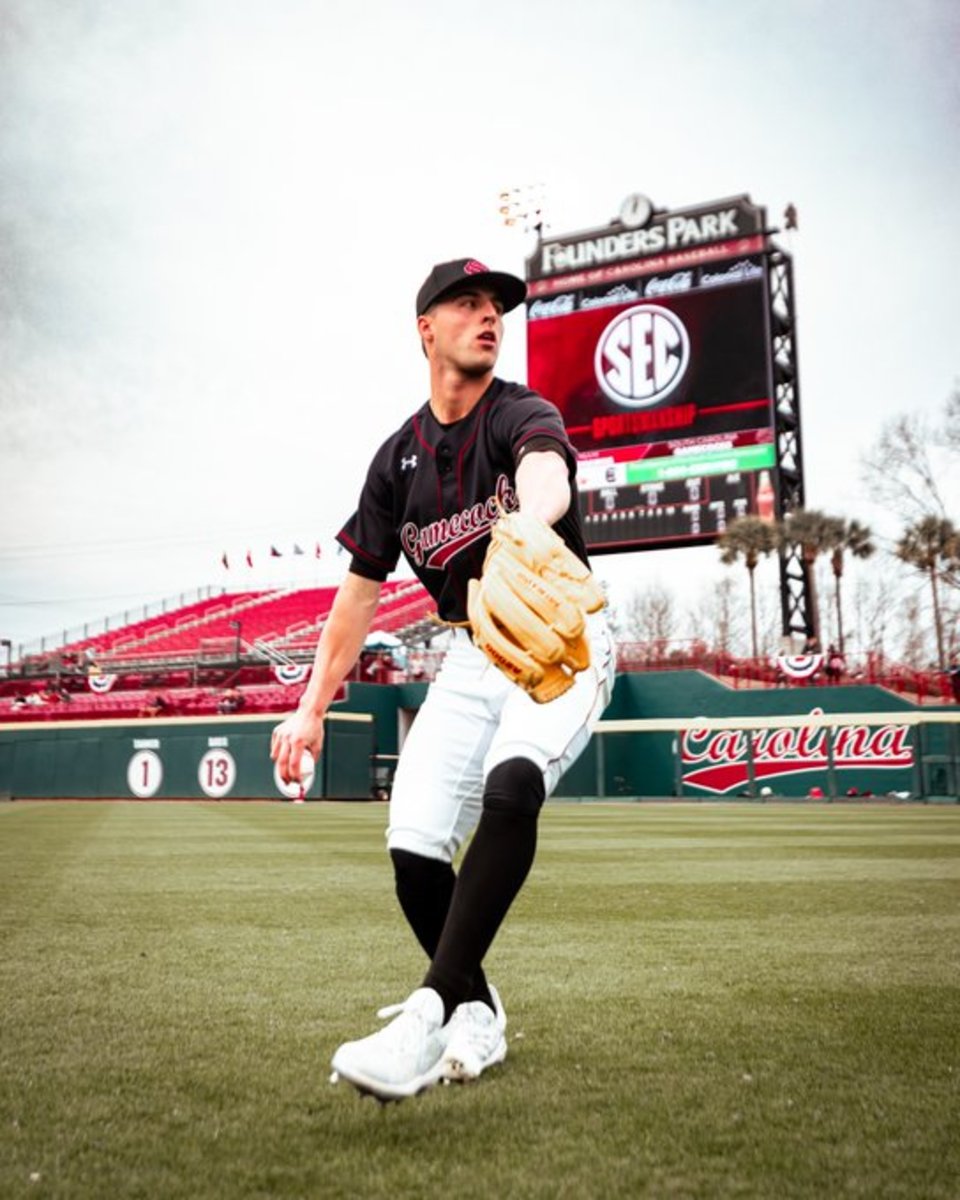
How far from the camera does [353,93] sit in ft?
56.7

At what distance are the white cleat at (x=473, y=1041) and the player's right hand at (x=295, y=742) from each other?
30.1 inches

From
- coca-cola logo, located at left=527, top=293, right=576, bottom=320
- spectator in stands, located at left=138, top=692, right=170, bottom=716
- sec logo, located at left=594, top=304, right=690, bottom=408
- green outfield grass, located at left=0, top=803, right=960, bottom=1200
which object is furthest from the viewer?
coca-cola logo, located at left=527, top=293, right=576, bottom=320

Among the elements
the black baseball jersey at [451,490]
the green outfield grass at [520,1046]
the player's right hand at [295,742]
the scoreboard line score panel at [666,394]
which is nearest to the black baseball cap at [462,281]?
the black baseball jersey at [451,490]

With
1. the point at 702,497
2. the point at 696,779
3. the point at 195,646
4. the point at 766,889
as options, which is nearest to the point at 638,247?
the point at 702,497

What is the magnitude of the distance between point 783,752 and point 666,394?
1014cm

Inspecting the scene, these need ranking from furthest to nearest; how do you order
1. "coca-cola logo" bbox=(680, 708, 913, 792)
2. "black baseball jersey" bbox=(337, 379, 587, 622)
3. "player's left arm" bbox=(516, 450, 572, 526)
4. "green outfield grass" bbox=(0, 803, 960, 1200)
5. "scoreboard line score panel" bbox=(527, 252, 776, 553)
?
"scoreboard line score panel" bbox=(527, 252, 776, 553)
"coca-cola logo" bbox=(680, 708, 913, 792)
"black baseball jersey" bbox=(337, 379, 587, 622)
"player's left arm" bbox=(516, 450, 572, 526)
"green outfield grass" bbox=(0, 803, 960, 1200)

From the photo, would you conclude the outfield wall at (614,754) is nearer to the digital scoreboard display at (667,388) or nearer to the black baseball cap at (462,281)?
the digital scoreboard display at (667,388)

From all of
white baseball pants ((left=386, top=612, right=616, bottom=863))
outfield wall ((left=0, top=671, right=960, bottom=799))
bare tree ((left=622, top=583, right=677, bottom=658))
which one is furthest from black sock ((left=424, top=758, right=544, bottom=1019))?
bare tree ((left=622, top=583, right=677, bottom=658))

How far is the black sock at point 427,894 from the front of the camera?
9.55ft

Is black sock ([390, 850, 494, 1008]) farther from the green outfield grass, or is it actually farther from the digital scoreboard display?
the digital scoreboard display

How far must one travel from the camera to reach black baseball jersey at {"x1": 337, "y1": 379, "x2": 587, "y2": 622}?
3.00 meters

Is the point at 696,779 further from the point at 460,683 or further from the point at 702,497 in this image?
the point at 460,683

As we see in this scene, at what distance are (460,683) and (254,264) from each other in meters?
26.4

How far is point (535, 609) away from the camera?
95.7 inches
